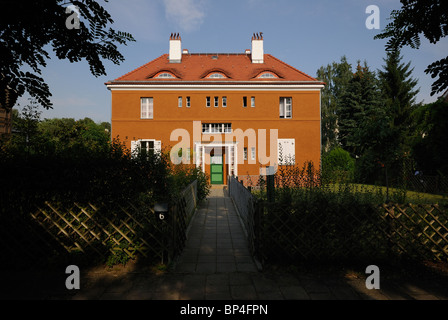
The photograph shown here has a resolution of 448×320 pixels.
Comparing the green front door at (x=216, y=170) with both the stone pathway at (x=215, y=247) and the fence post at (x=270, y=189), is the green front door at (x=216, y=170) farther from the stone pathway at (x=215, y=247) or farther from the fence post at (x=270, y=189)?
the fence post at (x=270, y=189)

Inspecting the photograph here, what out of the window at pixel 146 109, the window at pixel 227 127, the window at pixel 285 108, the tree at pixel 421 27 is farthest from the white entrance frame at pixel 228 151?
the tree at pixel 421 27

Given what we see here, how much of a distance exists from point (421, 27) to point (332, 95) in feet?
139

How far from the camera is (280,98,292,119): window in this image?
2125cm

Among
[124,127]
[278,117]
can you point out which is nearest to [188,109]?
[124,127]

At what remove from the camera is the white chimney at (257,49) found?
77.4 ft

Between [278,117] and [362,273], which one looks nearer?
[362,273]

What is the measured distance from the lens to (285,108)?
2128 cm

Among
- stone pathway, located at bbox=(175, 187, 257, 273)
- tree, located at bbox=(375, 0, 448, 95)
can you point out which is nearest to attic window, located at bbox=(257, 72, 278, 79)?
stone pathway, located at bbox=(175, 187, 257, 273)

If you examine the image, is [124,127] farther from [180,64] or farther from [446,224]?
[446,224]

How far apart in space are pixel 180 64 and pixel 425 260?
22479 mm

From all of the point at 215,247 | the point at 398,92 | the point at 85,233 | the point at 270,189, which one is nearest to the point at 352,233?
the point at 270,189

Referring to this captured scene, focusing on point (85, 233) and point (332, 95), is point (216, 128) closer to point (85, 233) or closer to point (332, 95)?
point (85, 233)

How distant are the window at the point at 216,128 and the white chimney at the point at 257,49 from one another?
23.2 feet

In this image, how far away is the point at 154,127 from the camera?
2081cm
